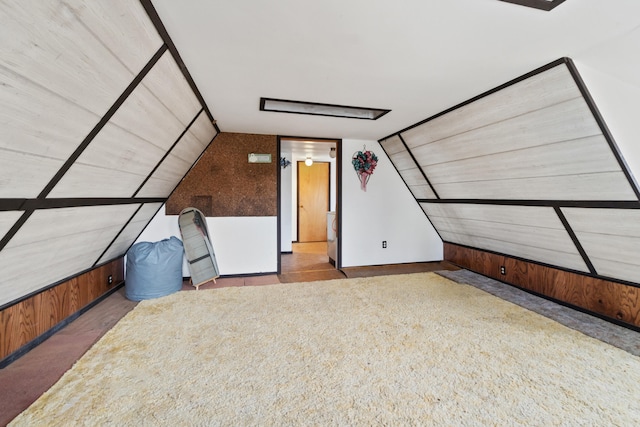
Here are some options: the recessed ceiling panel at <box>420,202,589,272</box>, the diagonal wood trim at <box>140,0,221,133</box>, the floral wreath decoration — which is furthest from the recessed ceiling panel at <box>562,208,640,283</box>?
the diagonal wood trim at <box>140,0,221,133</box>

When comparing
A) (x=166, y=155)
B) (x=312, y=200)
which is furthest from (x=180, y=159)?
(x=312, y=200)

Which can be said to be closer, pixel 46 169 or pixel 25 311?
pixel 46 169

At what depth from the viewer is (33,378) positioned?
187 centimetres

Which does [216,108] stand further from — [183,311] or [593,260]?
[593,260]

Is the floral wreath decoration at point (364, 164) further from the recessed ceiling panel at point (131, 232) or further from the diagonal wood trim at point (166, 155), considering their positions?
the recessed ceiling panel at point (131, 232)

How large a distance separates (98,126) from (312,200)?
5652 mm

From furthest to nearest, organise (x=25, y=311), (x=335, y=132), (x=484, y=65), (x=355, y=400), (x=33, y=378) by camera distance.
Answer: (x=335, y=132) < (x=25, y=311) < (x=484, y=65) < (x=33, y=378) < (x=355, y=400)

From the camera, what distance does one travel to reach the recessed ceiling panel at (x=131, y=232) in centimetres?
326

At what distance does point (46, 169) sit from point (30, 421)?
131 cm

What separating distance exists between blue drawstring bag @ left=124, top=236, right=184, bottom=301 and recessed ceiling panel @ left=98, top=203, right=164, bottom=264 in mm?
194

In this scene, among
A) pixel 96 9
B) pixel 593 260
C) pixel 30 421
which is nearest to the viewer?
pixel 96 9

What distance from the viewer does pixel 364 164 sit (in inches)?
A: 180

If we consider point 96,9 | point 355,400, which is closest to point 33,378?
point 355,400

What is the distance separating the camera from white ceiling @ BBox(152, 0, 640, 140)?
1462 mm
